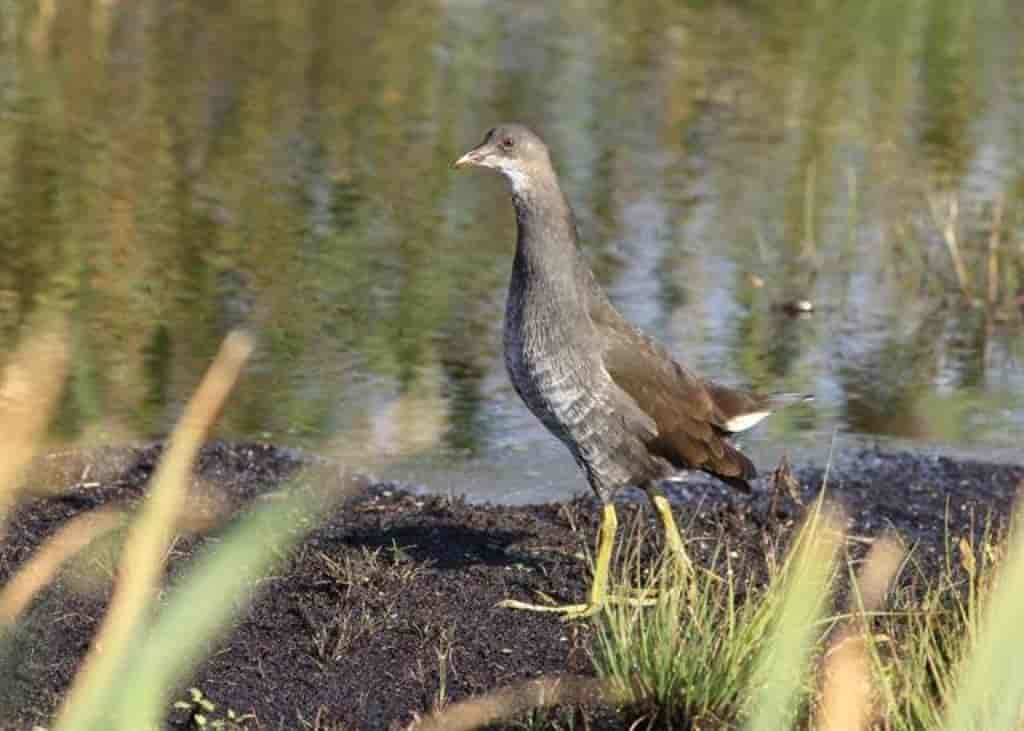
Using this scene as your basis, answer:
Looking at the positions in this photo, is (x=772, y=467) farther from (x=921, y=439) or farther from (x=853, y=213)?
(x=853, y=213)

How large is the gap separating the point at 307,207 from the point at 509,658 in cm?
616

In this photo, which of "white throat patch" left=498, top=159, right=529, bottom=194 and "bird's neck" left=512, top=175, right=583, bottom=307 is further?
"white throat patch" left=498, top=159, right=529, bottom=194

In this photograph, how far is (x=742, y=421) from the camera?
6.41m

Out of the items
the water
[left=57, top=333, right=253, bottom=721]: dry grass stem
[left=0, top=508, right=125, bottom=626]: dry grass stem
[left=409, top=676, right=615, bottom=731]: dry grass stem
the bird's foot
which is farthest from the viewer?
the water

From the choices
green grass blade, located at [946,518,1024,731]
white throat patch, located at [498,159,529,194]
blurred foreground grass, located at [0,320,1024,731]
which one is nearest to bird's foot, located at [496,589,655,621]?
blurred foreground grass, located at [0,320,1024,731]

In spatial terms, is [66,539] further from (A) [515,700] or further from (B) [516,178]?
(B) [516,178]

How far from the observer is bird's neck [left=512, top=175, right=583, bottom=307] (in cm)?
606

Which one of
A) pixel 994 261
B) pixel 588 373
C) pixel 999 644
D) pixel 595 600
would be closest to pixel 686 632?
pixel 595 600

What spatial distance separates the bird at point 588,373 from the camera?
5961 mm

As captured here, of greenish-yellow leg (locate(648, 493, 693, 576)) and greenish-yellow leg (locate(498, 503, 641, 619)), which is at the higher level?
greenish-yellow leg (locate(648, 493, 693, 576))

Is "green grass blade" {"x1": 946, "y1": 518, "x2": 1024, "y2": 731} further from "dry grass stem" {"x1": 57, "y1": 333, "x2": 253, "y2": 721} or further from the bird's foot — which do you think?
the bird's foot

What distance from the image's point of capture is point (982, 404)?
8.88 meters

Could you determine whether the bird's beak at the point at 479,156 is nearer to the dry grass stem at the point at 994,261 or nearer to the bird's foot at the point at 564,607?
the bird's foot at the point at 564,607

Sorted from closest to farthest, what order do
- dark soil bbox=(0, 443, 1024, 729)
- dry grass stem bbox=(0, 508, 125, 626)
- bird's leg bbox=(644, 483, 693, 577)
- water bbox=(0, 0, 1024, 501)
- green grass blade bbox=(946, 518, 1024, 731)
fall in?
green grass blade bbox=(946, 518, 1024, 731), dry grass stem bbox=(0, 508, 125, 626), dark soil bbox=(0, 443, 1024, 729), bird's leg bbox=(644, 483, 693, 577), water bbox=(0, 0, 1024, 501)
